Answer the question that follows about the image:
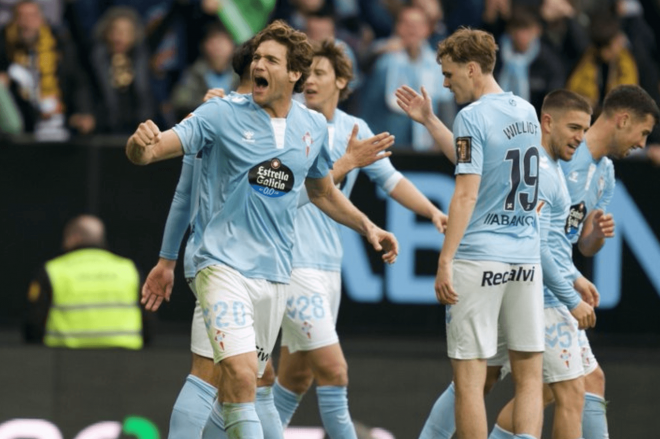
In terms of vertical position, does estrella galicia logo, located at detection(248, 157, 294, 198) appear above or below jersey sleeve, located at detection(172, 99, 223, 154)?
below

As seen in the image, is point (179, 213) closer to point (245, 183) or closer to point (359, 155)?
point (245, 183)

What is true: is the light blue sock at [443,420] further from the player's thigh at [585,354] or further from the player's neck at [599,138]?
the player's neck at [599,138]

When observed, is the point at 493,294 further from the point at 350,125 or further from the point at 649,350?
the point at 649,350

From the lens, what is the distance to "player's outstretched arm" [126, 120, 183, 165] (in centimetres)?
753

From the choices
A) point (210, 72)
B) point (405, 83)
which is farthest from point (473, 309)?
point (210, 72)

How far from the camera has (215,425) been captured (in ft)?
27.8

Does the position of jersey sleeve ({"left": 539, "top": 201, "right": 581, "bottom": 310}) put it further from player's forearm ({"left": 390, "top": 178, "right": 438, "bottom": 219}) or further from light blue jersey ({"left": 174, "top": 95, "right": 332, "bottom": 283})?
light blue jersey ({"left": 174, "top": 95, "right": 332, "bottom": 283})

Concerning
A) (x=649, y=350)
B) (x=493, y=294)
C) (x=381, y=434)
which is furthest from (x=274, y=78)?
(x=649, y=350)

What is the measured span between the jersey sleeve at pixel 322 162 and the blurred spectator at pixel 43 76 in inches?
227

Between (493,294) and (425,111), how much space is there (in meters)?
1.19

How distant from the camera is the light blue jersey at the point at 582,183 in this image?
373 inches

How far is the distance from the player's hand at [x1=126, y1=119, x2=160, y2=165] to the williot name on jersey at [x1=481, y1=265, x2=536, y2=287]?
85.7 inches

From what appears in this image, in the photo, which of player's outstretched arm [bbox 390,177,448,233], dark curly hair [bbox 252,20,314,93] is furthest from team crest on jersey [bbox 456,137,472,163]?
player's outstretched arm [bbox 390,177,448,233]

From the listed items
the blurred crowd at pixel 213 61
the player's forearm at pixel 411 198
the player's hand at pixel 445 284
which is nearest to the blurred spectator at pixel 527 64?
the blurred crowd at pixel 213 61
